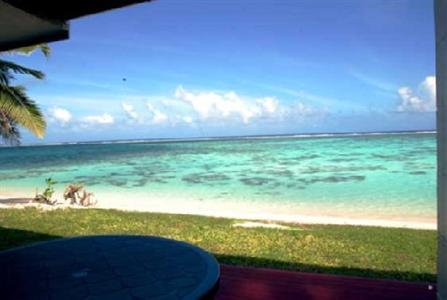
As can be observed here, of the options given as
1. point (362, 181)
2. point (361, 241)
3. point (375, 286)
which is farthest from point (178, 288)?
point (362, 181)

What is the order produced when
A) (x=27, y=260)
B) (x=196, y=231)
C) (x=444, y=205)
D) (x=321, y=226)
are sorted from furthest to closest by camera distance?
(x=321, y=226) < (x=196, y=231) < (x=27, y=260) < (x=444, y=205)

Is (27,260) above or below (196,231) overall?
above

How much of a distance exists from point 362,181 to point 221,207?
33.2 ft

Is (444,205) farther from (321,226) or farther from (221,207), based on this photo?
(221,207)

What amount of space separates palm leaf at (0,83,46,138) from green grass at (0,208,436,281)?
216cm

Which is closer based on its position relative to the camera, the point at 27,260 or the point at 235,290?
the point at 27,260

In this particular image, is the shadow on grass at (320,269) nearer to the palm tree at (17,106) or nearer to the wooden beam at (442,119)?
the wooden beam at (442,119)

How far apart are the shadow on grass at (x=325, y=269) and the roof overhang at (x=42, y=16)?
3.52 metres

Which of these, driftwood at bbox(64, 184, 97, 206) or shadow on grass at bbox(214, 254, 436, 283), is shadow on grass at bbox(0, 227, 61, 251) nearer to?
shadow on grass at bbox(214, 254, 436, 283)

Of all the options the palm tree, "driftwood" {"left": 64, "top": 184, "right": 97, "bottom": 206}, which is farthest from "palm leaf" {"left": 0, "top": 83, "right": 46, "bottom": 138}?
"driftwood" {"left": 64, "top": 184, "right": 97, "bottom": 206}

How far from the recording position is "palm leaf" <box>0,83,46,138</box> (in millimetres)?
9805

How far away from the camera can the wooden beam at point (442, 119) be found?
7.07 feet

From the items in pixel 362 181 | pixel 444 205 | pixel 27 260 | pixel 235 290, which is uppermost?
pixel 444 205

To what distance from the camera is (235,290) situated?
160 inches
